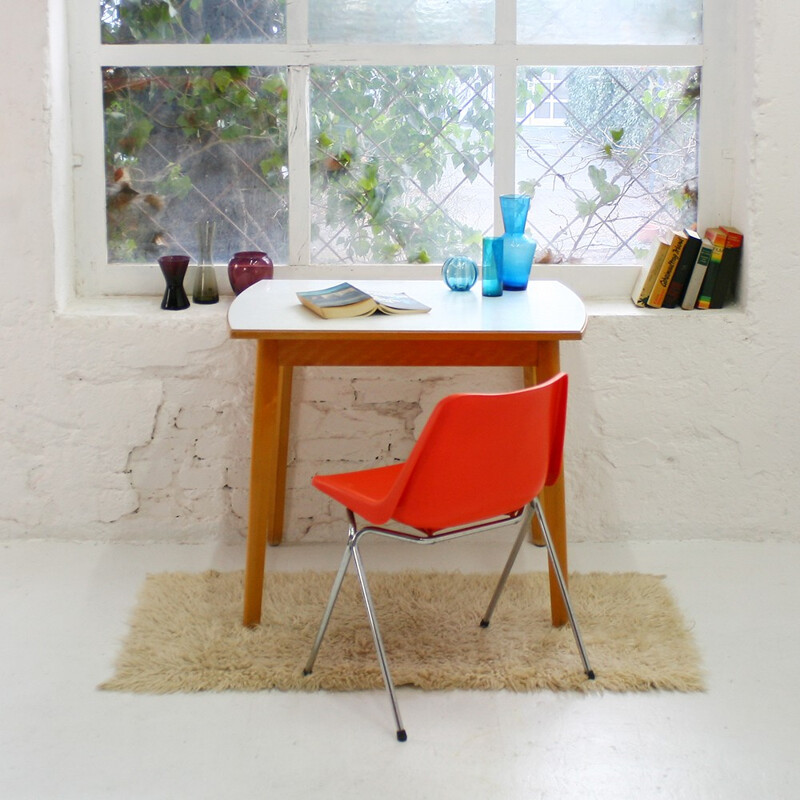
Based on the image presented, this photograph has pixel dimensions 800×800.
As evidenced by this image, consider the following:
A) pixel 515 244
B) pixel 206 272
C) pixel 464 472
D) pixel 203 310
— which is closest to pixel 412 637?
pixel 464 472

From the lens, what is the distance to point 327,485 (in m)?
2.37

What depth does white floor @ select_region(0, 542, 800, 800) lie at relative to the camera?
2.07 metres

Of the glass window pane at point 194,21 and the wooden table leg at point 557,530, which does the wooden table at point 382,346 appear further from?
the glass window pane at point 194,21

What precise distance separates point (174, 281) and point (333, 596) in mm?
1332

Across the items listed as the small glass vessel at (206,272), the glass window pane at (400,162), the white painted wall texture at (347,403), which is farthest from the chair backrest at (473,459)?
the small glass vessel at (206,272)

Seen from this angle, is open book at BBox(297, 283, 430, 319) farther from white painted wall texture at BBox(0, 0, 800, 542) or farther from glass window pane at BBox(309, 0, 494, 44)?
glass window pane at BBox(309, 0, 494, 44)

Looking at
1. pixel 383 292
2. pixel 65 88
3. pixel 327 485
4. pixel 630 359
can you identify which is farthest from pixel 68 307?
pixel 630 359

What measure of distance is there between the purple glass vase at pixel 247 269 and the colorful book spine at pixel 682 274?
1.22 metres

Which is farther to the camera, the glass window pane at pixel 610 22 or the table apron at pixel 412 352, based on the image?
the glass window pane at pixel 610 22

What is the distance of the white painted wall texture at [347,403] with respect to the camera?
3180 millimetres

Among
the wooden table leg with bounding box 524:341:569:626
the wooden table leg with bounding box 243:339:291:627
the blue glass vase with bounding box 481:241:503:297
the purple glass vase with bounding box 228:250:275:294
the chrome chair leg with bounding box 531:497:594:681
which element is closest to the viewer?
the chrome chair leg with bounding box 531:497:594:681

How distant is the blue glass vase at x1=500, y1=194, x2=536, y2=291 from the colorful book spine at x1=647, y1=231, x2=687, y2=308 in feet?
1.59

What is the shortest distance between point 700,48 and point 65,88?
196cm

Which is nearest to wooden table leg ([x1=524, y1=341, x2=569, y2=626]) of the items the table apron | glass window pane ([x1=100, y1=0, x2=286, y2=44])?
the table apron
